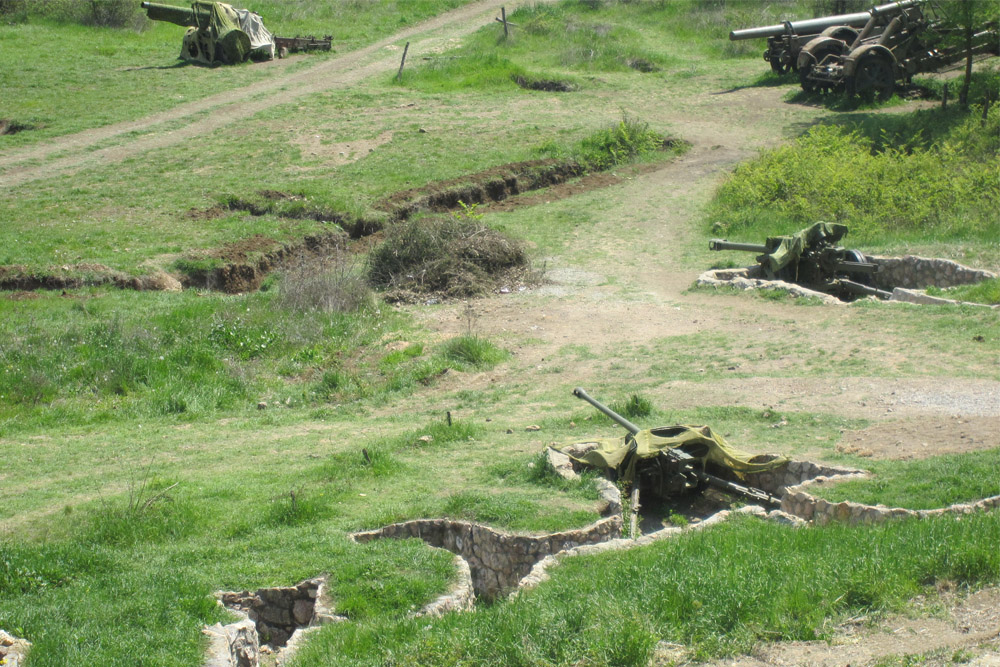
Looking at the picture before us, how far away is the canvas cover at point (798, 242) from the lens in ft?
53.1

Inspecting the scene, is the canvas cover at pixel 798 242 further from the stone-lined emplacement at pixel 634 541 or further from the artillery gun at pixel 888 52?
the artillery gun at pixel 888 52

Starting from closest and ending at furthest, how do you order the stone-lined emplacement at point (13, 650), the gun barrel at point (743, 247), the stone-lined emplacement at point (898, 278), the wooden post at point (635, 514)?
the stone-lined emplacement at point (13, 650) < the wooden post at point (635, 514) < the stone-lined emplacement at point (898, 278) < the gun barrel at point (743, 247)

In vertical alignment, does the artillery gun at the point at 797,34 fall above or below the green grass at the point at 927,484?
above

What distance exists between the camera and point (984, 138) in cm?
2225

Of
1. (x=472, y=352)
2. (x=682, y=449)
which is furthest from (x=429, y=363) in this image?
(x=682, y=449)

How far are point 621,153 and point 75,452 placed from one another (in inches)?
707

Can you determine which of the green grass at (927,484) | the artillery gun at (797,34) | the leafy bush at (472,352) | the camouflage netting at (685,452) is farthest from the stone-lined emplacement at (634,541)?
the artillery gun at (797,34)

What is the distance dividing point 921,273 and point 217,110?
18.9 m

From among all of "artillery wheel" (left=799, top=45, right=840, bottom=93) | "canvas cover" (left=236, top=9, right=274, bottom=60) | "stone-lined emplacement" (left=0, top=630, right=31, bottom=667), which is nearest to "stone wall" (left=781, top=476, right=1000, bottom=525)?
"stone-lined emplacement" (left=0, top=630, right=31, bottom=667)

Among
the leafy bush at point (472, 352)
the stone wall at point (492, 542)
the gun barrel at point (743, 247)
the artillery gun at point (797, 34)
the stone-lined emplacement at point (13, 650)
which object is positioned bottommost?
the leafy bush at point (472, 352)

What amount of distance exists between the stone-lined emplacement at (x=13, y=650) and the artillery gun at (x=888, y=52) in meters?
26.5

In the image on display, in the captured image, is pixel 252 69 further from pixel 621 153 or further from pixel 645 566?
pixel 645 566

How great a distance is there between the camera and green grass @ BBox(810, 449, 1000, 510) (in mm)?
7457

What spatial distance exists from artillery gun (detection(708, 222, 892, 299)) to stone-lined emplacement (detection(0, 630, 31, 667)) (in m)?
13.0
